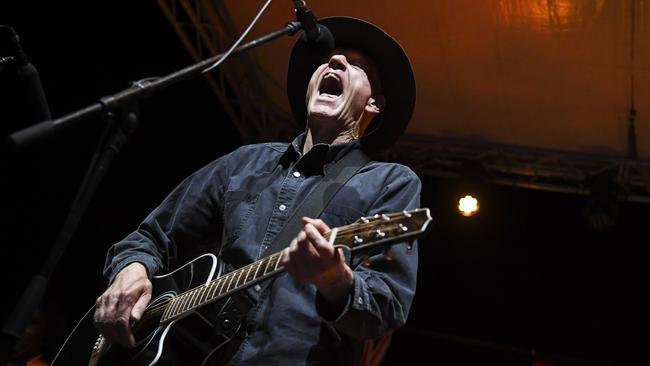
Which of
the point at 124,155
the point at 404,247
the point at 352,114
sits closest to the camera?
the point at 404,247

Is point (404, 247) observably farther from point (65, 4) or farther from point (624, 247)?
point (624, 247)

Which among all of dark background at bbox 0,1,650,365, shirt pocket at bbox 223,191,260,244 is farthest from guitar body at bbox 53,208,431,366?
dark background at bbox 0,1,650,365

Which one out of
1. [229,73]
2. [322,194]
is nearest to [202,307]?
[322,194]

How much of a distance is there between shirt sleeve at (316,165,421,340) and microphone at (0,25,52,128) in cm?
92

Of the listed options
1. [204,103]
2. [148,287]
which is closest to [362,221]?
[148,287]

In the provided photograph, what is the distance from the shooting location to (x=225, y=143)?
261 inches

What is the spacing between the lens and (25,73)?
2402 mm

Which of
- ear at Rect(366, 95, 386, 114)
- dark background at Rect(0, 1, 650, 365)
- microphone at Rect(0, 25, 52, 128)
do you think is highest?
microphone at Rect(0, 25, 52, 128)

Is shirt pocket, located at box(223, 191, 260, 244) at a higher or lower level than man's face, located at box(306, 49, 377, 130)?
lower

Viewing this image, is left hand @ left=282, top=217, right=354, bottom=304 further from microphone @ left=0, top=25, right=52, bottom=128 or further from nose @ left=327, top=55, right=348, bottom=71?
nose @ left=327, top=55, right=348, bottom=71

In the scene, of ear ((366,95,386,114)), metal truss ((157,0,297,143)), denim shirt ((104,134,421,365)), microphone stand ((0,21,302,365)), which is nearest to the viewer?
microphone stand ((0,21,302,365))

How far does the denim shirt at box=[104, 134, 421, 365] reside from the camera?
2.36 m

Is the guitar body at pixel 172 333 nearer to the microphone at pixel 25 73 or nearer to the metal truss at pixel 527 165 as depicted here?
the microphone at pixel 25 73

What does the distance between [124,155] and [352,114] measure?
11.2 feet
